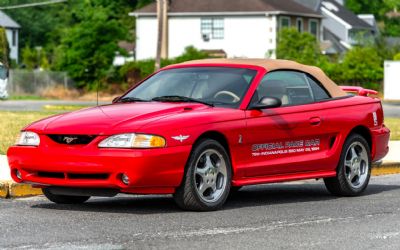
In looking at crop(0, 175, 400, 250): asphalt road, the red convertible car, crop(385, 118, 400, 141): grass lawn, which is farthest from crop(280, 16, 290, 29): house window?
crop(0, 175, 400, 250): asphalt road

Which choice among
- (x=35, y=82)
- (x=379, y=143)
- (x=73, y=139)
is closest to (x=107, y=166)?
(x=73, y=139)

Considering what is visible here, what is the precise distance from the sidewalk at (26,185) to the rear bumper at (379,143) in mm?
2905

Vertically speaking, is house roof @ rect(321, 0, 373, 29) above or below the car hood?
below

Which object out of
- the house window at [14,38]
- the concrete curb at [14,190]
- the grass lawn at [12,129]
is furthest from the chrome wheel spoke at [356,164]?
the house window at [14,38]

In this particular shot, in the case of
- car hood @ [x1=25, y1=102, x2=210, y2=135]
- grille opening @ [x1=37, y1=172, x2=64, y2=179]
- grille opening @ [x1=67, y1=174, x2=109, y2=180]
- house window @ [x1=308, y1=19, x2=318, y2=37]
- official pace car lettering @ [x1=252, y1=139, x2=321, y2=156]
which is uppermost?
car hood @ [x1=25, y1=102, x2=210, y2=135]

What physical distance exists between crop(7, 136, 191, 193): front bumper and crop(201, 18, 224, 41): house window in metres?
59.4

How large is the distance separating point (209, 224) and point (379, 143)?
3.93 metres

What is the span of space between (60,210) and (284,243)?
112 inches

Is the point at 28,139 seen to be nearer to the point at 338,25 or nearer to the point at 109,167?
the point at 109,167

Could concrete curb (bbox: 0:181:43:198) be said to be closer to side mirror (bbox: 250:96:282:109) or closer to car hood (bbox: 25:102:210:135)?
car hood (bbox: 25:102:210:135)

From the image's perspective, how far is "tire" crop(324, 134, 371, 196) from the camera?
12.8 meters

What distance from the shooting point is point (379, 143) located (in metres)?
13.4

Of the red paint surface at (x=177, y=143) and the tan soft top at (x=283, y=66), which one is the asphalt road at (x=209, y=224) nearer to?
the red paint surface at (x=177, y=143)

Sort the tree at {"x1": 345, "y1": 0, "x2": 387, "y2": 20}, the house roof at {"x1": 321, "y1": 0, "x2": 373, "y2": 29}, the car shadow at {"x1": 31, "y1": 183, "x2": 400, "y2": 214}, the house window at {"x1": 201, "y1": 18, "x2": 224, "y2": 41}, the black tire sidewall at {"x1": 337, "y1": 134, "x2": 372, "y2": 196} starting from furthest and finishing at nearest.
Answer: the tree at {"x1": 345, "y1": 0, "x2": 387, "y2": 20} < the house roof at {"x1": 321, "y1": 0, "x2": 373, "y2": 29} < the house window at {"x1": 201, "y1": 18, "x2": 224, "y2": 41} < the black tire sidewall at {"x1": 337, "y1": 134, "x2": 372, "y2": 196} < the car shadow at {"x1": 31, "y1": 183, "x2": 400, "y2": 214}
